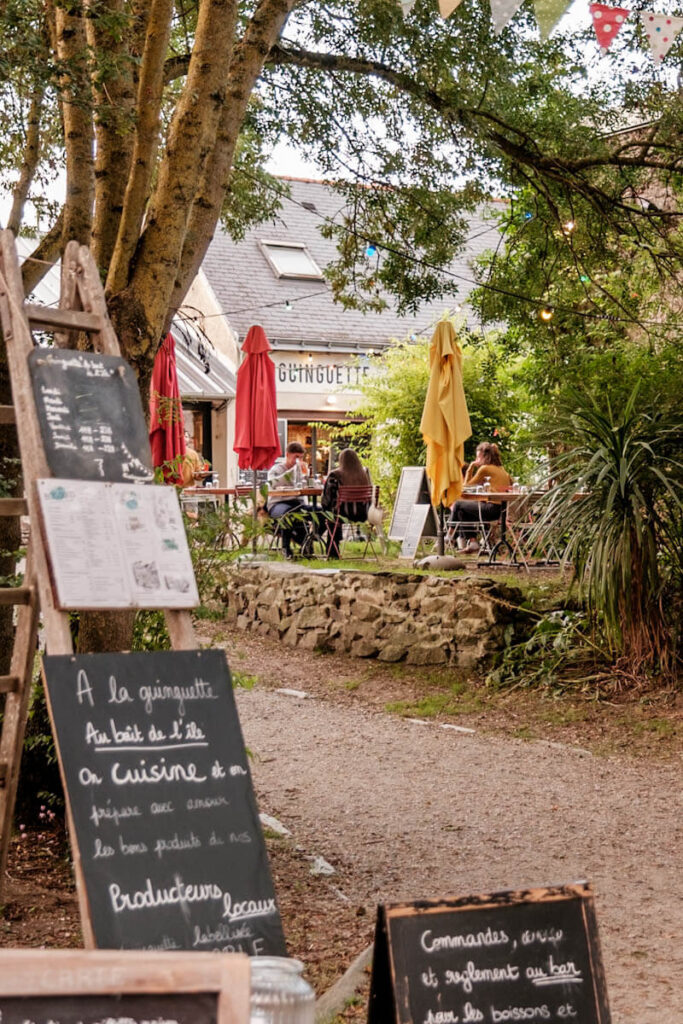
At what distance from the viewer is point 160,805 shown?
2582 millimetres

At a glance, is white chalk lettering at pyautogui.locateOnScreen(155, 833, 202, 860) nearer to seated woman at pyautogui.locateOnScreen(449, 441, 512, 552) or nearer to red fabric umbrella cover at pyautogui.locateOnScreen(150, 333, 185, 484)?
red fabric umbrella cover at pyautogui.locateOnScreen(150, 333, 185, 484)

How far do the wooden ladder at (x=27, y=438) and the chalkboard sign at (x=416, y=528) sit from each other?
997cm

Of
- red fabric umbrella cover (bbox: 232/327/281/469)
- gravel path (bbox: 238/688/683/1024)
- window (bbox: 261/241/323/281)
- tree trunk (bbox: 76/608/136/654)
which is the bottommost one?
gravel path (bbox: 238/688/683/1024)

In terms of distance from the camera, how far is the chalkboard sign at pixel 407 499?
14133 mm

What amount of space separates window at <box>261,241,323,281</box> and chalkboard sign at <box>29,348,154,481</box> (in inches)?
824

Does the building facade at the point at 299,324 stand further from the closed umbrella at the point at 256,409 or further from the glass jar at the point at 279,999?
the glass jar at the point at 279,999

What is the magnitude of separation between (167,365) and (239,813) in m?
6.96

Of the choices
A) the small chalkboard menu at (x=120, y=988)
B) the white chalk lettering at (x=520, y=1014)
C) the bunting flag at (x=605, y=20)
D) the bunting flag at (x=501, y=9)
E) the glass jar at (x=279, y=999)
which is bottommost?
the white chalk lettering at (x=520, y=1014)

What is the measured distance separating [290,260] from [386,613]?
633 inches

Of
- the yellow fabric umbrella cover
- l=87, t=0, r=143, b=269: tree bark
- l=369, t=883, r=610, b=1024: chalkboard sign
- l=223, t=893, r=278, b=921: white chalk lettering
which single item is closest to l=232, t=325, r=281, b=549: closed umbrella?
the yellow fabric umbrella cover

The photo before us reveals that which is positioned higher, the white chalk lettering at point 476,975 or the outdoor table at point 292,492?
the outdoor table at point 292,492

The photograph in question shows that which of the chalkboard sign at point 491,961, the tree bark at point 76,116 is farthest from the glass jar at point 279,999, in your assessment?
the tree bark at point 76,116

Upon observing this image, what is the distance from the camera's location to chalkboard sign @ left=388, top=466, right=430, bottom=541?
14133mm

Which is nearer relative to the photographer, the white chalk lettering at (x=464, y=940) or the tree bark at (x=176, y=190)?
the white chalk lettering at (x=464, y=940)
